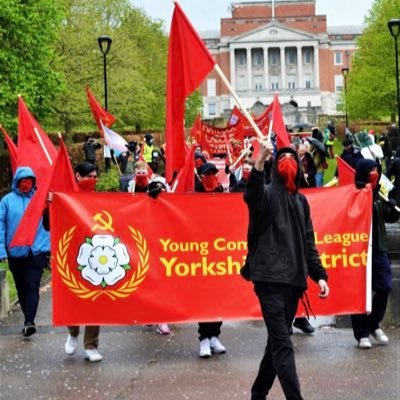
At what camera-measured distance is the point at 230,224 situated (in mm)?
7918

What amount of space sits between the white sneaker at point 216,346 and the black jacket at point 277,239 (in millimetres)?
2315

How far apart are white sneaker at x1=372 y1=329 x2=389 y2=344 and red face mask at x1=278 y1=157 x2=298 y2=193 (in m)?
2.88

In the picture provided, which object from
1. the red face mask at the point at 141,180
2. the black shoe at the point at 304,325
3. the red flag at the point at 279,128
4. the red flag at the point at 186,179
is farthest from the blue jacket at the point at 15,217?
the red flag at the point at 279,128

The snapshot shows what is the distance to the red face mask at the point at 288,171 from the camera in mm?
5527

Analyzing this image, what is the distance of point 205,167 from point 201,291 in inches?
50.8

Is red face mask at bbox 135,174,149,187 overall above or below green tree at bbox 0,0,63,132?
below

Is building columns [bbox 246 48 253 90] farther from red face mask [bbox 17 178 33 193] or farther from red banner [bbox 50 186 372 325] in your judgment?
red banner [bbox 50 186 372 325]

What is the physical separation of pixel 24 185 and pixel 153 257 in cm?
192

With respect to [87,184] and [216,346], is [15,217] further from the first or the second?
[216,346]

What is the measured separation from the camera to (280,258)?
5566 mm

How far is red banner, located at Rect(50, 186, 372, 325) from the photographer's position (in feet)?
25.4

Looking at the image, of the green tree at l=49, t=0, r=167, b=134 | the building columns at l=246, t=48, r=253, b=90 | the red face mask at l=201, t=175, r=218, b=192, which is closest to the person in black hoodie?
the red face mask at l=201, t=175, r=218, b=192

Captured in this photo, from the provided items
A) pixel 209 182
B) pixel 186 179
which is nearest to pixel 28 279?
pixel 186 179

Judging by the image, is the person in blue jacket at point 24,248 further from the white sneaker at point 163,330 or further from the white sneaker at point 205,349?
the white sneaker at point 205,349
